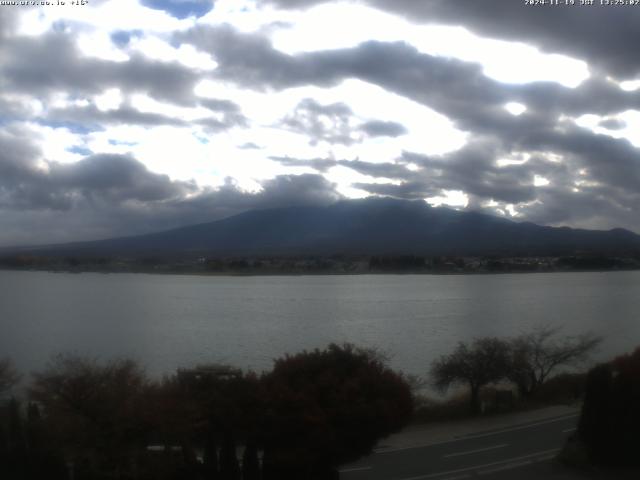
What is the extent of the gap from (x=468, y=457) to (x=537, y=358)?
11813 millimetres

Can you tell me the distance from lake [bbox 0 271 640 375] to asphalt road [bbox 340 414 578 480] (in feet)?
37.1

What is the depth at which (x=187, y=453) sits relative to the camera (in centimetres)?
1184

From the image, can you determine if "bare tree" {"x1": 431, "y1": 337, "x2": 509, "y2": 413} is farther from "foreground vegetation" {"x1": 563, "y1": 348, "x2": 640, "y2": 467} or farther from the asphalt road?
"foreground vegetation" {"x1": 563, "y1": 348, "x2": 640, "y2": 467}

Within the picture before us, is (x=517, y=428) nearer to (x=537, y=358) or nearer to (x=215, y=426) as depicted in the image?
(x=215, y=426)

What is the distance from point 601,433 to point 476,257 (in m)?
103

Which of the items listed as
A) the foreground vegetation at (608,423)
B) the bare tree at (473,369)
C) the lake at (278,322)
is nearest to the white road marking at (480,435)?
the foreground vegetation at (608,423)

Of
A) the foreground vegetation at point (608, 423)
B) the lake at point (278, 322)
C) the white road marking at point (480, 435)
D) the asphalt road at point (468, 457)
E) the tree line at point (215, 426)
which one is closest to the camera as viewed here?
the tree line at point (215, 426)

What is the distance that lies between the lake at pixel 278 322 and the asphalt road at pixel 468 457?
37.1ft

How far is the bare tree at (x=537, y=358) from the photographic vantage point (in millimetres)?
23344

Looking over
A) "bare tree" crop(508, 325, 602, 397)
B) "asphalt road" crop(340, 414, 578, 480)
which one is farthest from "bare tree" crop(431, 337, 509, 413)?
"asphalt road" crop(340, 414, 578, 480)

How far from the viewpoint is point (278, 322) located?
1796 inches

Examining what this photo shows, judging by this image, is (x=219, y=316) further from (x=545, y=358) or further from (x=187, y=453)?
(x=187, y=453)

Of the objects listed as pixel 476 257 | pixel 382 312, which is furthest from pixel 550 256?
pixel 382 312

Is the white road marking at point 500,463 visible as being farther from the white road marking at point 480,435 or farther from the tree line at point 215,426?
the white road marking at point 480,435
